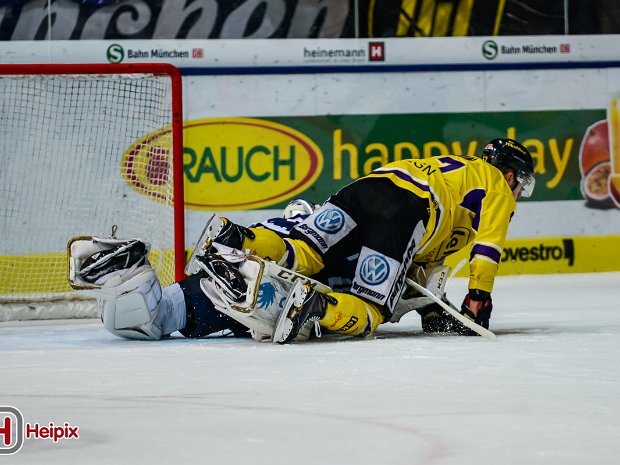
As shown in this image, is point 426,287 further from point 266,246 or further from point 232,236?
point 232,236

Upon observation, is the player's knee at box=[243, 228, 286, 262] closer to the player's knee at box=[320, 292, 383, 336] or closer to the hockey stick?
the player's knee at box=[320, 292, 383, 336]

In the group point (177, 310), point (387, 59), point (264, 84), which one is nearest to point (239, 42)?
point (264, 84)

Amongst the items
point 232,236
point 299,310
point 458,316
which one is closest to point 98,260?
point 232,236

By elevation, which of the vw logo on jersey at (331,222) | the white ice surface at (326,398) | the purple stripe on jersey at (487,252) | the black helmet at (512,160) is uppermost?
the black helmet at (512,160)

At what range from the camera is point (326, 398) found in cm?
274

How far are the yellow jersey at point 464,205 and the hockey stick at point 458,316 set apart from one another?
11cm

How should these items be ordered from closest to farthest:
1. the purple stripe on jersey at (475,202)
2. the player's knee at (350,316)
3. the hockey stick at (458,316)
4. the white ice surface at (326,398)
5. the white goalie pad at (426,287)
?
the white ice surface at (326,398) → the player's knee at (350,316) → the hockey stick at (458,316) → the purple stripe on jersey at (475,202) → the white goalie pad at (426,287)

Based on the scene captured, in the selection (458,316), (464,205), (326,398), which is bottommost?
(326,398)

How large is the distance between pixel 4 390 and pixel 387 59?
16.7ft

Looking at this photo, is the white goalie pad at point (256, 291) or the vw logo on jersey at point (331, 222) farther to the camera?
the vw logo on jersey at point (331, 222)

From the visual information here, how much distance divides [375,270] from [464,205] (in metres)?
0.46

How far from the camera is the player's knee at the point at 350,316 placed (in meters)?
3.92

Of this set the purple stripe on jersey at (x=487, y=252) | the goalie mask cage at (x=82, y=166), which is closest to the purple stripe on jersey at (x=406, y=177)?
the purple stripe on jersey at (x=487, y=252)

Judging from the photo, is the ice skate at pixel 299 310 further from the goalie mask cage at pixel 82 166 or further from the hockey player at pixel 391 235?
the goalie mask cage at pixel 82 166
